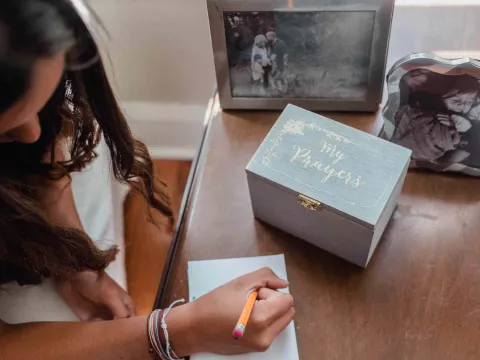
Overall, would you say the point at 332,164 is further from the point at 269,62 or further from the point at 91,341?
the point at 91,341

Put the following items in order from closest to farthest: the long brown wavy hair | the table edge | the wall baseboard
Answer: the long brown wavy hair < the table edge < the wall baseboard

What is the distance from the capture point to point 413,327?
70 centimetres

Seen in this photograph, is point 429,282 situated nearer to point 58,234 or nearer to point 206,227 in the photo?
point 206,227

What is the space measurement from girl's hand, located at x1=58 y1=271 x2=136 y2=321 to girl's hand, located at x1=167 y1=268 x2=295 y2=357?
6.0 inches

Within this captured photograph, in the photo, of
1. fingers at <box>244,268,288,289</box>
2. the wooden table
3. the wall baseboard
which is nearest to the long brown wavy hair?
the wooden table

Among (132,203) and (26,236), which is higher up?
(26,236)

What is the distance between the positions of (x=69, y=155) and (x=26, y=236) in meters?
0.24

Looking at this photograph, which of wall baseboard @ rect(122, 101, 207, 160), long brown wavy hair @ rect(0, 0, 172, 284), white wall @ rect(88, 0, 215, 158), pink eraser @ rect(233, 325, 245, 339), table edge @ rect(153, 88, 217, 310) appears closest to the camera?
long brown wavy hair @ rect(0, 0, 172, 284)

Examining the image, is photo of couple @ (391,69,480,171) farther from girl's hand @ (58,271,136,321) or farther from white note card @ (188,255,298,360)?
girl's hand @ (58,271,136,321)

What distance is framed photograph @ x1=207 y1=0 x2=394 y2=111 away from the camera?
2.52ft

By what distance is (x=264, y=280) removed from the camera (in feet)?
2.32

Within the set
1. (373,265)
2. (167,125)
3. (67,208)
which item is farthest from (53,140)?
(167,125)

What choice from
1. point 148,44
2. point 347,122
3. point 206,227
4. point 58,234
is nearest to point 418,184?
point 347,122

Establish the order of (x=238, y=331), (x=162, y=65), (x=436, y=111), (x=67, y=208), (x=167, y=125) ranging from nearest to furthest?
1. (x=238, y=331)
2. (x=436, y=111)
3. (x=67, y=208)
4. (x=162, y=65)
5. (x=167, y=125)
